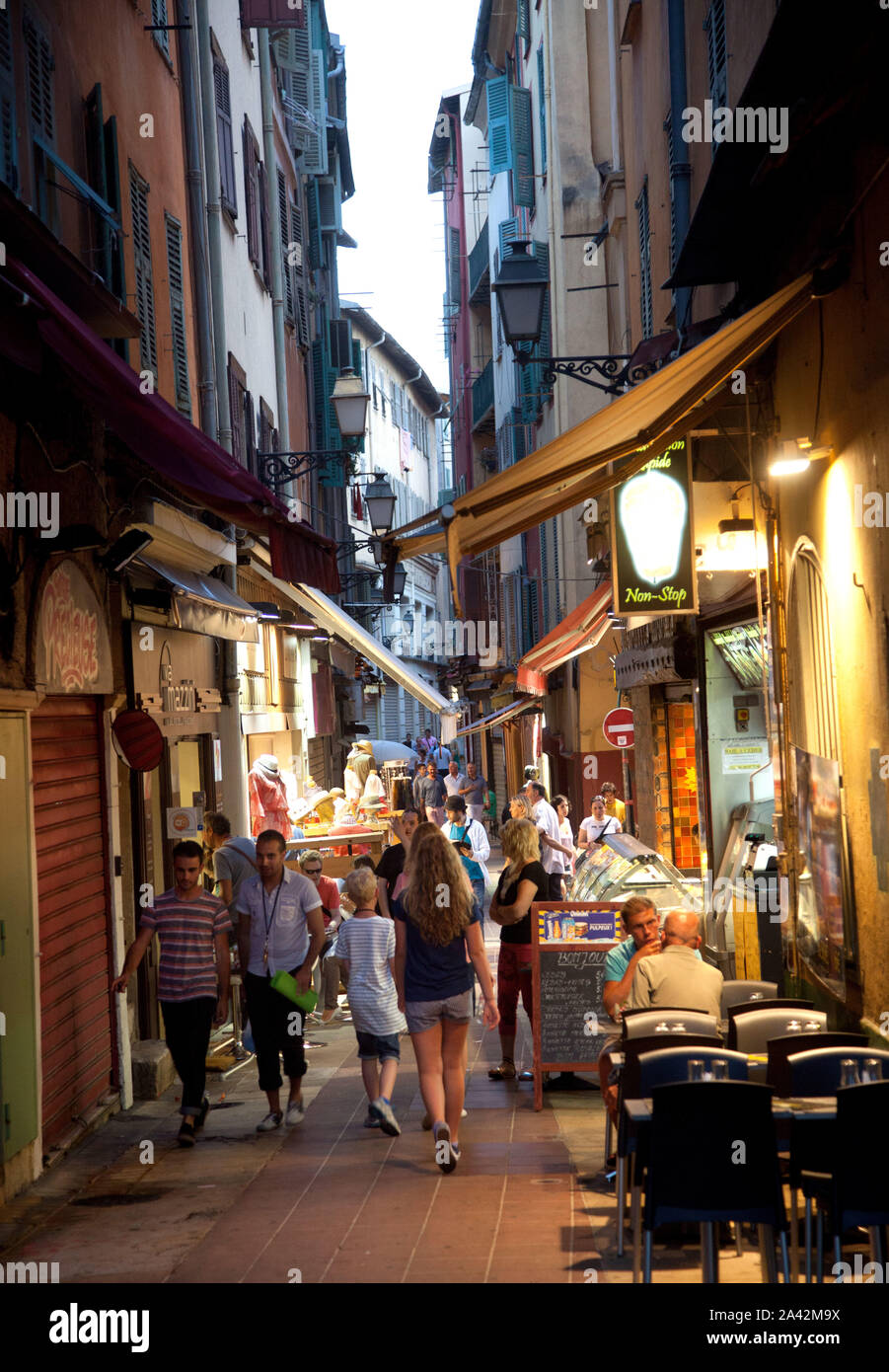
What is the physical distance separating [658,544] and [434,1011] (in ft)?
14.5

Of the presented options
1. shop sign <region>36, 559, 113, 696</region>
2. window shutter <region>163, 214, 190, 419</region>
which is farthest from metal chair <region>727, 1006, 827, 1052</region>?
window shutter <region>163, 214, 190, 419</region>

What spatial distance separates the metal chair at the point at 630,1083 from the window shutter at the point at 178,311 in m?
9.50

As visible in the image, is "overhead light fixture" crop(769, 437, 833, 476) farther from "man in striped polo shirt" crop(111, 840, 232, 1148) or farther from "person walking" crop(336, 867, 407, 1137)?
"man in striped polo shirt" crop(111, 840, 232, 1148)

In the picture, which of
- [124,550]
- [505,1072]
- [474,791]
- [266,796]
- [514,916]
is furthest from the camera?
[474,791]

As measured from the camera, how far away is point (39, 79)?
9.98 metres

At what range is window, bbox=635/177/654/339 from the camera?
1775cm

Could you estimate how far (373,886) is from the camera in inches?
393

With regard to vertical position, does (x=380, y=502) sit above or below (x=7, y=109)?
above

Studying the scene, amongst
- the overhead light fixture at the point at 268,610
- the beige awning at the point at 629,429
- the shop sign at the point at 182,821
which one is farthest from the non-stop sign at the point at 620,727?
the beige awning at the point at 629,429

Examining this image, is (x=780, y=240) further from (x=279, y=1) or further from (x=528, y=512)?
(x=279, y=1)

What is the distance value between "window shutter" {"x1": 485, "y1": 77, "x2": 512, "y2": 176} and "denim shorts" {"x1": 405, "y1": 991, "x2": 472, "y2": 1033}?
2595 centimetres

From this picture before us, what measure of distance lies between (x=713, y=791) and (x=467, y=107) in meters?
37.6

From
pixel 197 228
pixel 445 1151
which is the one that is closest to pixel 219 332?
pixel 197 228

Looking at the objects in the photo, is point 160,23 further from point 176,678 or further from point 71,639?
point 71,639
